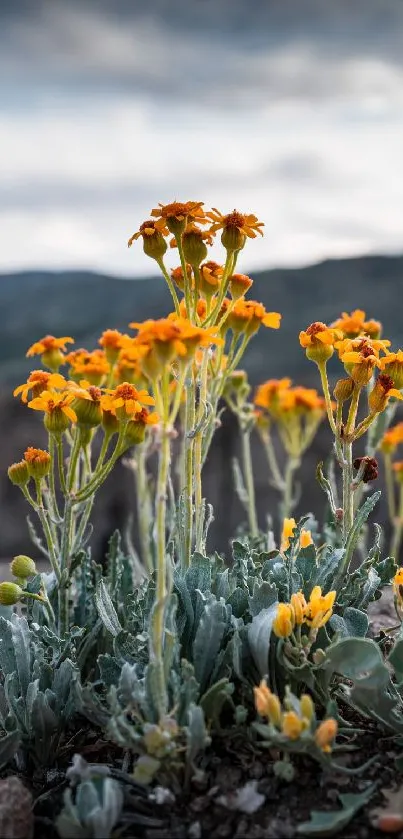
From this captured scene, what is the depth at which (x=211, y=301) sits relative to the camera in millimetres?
2043

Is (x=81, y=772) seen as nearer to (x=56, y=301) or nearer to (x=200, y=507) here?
(x=200, y=507)

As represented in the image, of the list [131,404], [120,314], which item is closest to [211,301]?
[131,404]

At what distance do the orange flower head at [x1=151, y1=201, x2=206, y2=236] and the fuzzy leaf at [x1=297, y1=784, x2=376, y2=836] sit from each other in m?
1.16

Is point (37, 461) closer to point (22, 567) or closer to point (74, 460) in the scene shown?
point (74, 460)

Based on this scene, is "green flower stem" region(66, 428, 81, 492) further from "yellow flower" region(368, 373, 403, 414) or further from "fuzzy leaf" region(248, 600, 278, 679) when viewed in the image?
"yellow flower" region(368, 373, 403, 414)

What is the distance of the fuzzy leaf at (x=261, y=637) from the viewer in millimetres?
1623

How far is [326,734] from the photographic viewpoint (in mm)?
1463

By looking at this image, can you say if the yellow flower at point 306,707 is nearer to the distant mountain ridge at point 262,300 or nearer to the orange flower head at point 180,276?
the orange flower head at point 180,276

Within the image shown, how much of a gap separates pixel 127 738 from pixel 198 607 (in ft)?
1.11

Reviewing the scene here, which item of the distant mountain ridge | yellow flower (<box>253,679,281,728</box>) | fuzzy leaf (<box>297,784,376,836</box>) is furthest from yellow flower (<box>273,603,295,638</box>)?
the distant mountain ridge

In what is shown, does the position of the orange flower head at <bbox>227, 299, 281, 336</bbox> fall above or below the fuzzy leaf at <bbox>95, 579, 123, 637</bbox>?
above

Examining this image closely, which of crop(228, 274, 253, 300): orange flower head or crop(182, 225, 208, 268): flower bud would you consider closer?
crop(182, 225, 208, 268): flower bud

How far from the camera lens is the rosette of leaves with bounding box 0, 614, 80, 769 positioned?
1741 millimetres

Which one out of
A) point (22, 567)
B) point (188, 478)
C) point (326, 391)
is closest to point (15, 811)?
point (22, 567)
